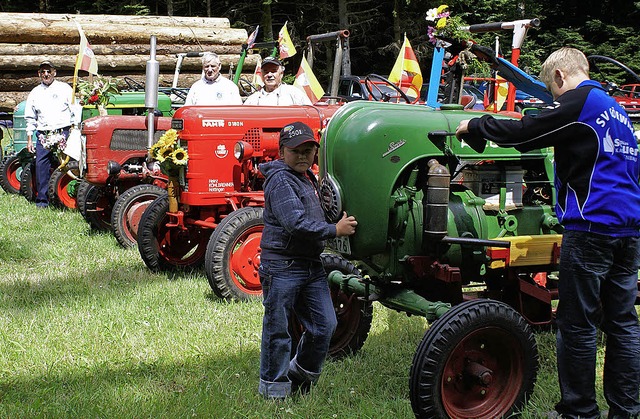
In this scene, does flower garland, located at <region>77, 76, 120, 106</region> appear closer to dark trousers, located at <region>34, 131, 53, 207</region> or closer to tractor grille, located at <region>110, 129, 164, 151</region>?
dark trousers, located at <region>34, 131, 53, 207</region>

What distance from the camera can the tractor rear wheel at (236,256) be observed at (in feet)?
18.3

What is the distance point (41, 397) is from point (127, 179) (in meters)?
4.68

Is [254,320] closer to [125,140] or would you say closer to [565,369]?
[565,369]

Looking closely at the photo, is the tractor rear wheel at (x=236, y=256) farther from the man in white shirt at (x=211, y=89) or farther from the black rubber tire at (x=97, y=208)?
the black rubber tire at (x=97, y=208)

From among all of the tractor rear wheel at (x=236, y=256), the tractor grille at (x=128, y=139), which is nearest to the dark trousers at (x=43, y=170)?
the tractor grille at (x=128, y=139)

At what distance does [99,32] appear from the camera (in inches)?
565

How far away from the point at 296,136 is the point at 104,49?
1155 centimetres

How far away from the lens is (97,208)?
8453mm

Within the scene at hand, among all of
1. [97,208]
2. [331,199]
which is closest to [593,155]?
[331,199]

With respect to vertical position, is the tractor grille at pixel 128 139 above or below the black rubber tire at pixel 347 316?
above

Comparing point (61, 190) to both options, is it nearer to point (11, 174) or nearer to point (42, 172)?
point (42, 172)

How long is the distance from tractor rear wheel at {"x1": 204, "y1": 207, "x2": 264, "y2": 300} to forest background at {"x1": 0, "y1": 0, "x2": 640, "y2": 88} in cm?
1931

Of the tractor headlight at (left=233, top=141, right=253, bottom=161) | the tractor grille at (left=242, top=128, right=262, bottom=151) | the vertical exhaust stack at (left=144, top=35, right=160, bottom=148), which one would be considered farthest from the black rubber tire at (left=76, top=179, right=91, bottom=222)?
the tractor headlight at (left=233, top=141, right=253, bottom=161)

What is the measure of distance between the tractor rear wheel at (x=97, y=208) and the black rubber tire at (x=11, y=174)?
12.4ft
